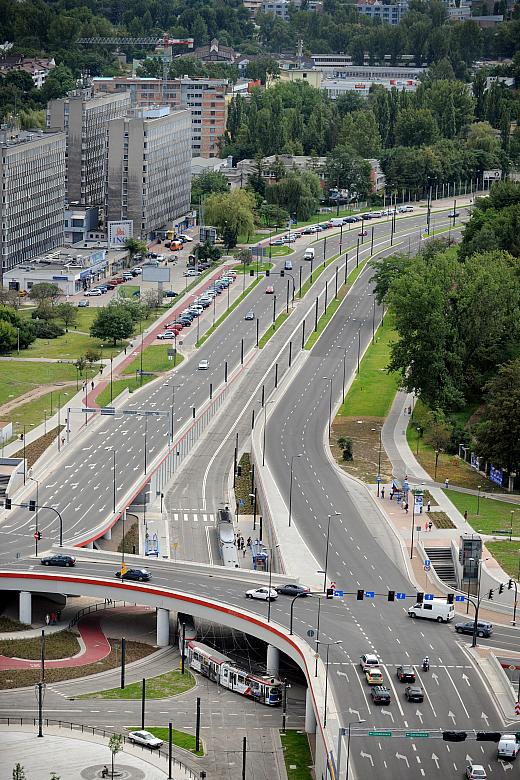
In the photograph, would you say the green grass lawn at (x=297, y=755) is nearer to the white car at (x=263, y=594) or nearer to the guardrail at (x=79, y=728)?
the guardrail at (x=79, y=728)

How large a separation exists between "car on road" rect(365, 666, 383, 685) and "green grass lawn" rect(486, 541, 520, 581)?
939 inches

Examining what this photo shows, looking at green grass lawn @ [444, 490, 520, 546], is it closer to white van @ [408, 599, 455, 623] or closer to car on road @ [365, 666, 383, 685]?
white van @ [408, 599, 455, 623]

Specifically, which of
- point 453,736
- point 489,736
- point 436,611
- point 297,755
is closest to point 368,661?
point 297,755

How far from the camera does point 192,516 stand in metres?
165

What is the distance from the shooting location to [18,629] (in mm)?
139000

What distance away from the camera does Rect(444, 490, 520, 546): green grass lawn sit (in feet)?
515

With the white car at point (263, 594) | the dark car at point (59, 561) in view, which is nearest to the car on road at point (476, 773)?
the white car at point (263, 594)

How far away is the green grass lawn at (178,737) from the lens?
119312 mm

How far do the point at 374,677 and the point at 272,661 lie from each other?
10.9 metres

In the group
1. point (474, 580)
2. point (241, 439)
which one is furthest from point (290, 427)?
point (474, 580)

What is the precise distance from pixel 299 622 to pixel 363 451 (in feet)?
166

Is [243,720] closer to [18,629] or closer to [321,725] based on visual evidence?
[321,725]

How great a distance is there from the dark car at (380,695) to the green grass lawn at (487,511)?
36.9 metres

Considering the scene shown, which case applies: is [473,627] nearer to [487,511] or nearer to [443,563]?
[443,563]
